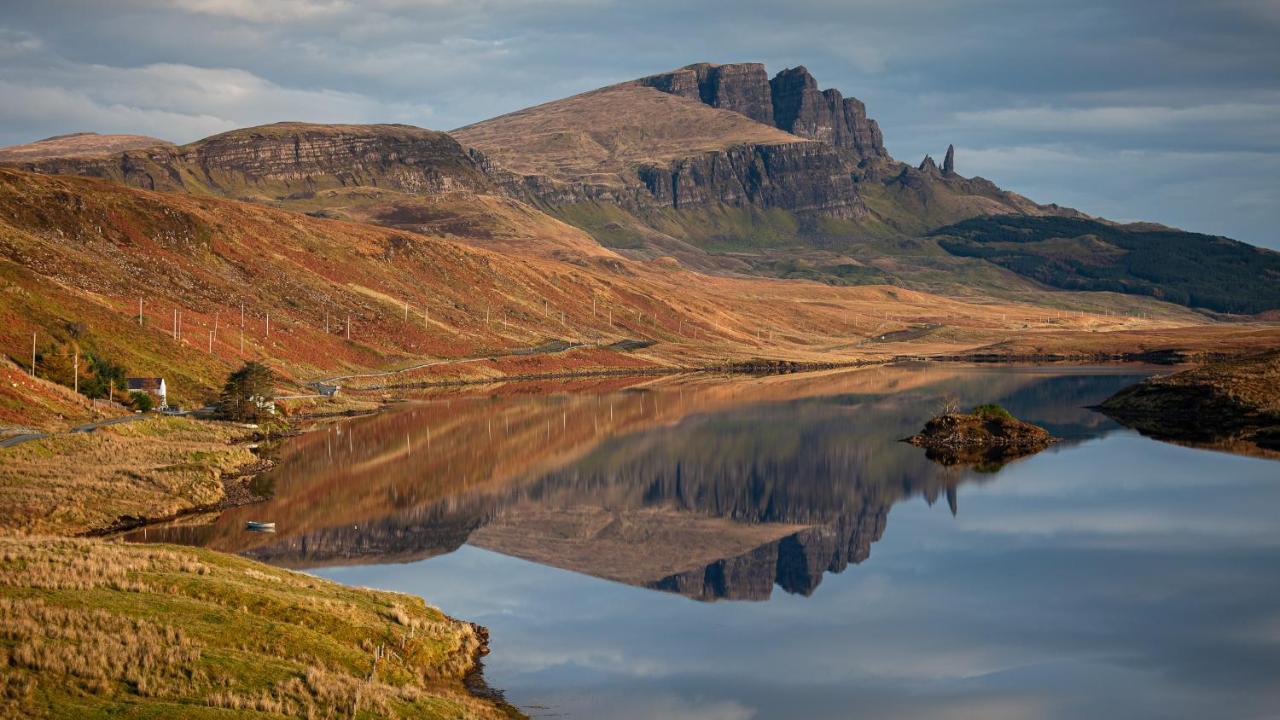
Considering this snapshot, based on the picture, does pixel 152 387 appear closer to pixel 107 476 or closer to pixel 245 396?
pixel 245 396

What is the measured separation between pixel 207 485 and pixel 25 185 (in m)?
140

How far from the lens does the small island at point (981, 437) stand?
315 feet

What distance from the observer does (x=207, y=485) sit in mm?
68000

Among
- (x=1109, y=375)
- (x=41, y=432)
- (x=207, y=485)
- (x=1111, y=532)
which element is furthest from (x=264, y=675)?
(x=1109, y=375)

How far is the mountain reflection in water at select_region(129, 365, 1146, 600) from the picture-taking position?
5825 centimetres

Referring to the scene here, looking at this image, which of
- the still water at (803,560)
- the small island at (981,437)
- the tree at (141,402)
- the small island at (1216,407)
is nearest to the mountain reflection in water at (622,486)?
the still water at (803,560)

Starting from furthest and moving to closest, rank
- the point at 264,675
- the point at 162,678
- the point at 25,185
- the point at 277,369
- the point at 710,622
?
the point at 25,185 → the point at 277,369 → the point at 710,622 → the point at 264,675 → the point at 162,678

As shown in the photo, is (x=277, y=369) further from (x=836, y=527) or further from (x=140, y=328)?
(x=836, y=527)

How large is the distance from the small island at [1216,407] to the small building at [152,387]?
305ft

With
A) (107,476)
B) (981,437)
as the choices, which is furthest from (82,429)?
(981,437)

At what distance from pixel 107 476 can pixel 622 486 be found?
111 ft

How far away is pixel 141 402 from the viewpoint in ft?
321

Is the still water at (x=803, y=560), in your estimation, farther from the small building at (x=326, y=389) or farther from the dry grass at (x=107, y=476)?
the small building at (x=326, y=389)

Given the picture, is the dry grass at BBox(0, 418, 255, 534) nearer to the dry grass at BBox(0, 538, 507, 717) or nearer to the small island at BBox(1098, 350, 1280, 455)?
the dry grass at BBox(0, 538, 507, 717)
